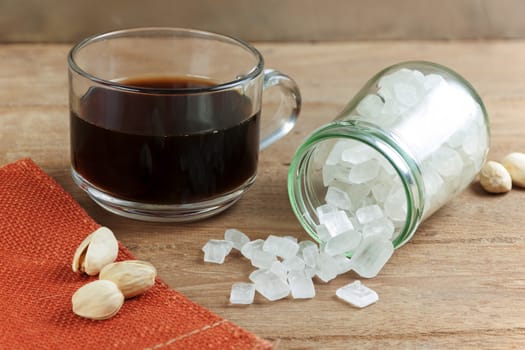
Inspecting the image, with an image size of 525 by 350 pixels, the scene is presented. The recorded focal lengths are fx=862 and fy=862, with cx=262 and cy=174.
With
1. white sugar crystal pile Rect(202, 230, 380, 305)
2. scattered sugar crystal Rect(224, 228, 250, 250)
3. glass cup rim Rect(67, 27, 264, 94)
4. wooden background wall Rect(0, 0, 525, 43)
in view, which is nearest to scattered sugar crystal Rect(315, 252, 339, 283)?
white sugar crystal pile Rect(202, 230, 380, 305)

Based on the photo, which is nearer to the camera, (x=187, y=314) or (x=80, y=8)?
(x=187, y=314)

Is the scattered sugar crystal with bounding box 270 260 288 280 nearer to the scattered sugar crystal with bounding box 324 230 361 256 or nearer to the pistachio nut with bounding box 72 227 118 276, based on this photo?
the scattered sugar crystal with bounding box 324 230 361 256

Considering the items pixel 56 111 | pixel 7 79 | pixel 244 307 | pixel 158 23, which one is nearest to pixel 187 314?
pixel 244 307

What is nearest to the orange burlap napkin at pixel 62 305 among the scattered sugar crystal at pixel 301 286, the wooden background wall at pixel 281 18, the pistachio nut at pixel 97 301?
the pistachio nut at pixel 97 301

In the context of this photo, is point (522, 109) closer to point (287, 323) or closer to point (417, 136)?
point (417, 136)

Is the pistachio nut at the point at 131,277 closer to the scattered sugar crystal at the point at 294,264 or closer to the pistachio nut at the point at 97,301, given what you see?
the pistachio nut at the point at 97,301

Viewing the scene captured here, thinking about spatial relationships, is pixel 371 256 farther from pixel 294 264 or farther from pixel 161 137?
pixel 161 137
